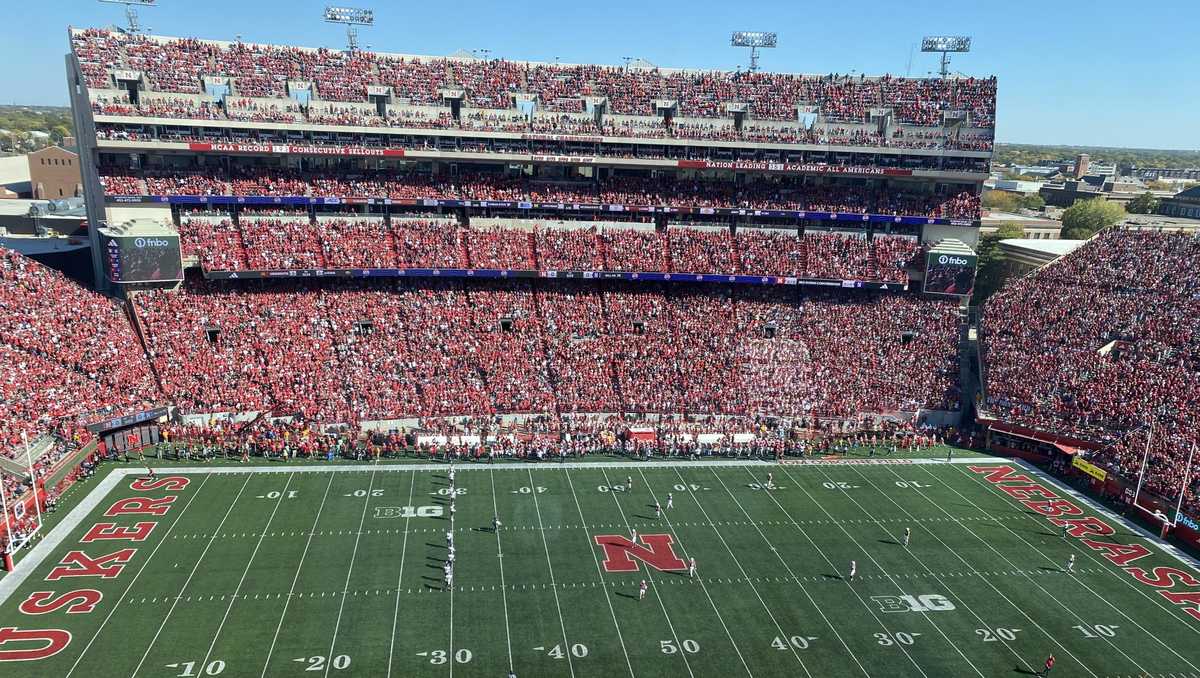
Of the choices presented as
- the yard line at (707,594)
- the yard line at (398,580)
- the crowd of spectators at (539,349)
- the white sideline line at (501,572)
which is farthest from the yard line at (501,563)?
the crowd of spectators at (539,349)

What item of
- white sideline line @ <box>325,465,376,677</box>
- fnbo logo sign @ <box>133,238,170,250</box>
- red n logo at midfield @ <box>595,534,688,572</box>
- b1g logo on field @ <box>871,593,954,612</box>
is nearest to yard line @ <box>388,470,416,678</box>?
white sideline line @ <box>325,465,376,677</box>

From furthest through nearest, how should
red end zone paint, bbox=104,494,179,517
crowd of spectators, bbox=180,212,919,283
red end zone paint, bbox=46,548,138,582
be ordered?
crowd of spectators, bbox=180,212,919,283 < red end zone paint, bbox=104,494,179,517 < red end zone paint, bbox=46,548,138,582

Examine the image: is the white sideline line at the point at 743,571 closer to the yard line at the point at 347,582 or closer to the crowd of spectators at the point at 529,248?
the yard line at the point at 347,582

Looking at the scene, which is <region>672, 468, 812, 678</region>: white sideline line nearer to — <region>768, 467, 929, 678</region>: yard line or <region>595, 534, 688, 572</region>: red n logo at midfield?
<region>768, 467, 929, 678</region>: yard line

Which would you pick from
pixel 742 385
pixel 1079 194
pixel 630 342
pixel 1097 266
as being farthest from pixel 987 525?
pixel 1079 194

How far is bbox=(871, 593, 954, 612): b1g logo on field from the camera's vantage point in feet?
75.8

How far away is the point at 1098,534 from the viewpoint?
28438 millimetres

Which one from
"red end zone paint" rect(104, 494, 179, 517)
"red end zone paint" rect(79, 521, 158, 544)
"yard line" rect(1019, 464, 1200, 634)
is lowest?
"yard line" rect(1019, 464, 1200, 634)

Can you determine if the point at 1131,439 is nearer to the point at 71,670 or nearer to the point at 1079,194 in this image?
the point at 71,670

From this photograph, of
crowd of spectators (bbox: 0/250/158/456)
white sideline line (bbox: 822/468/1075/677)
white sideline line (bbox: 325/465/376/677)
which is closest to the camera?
white sideline line (bbox: 325/465/376/677)

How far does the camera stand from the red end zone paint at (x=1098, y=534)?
24531mm

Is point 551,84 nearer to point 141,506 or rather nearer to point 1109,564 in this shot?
point 141,506

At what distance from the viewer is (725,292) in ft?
144

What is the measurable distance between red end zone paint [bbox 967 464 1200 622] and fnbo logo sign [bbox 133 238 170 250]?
37.9m
